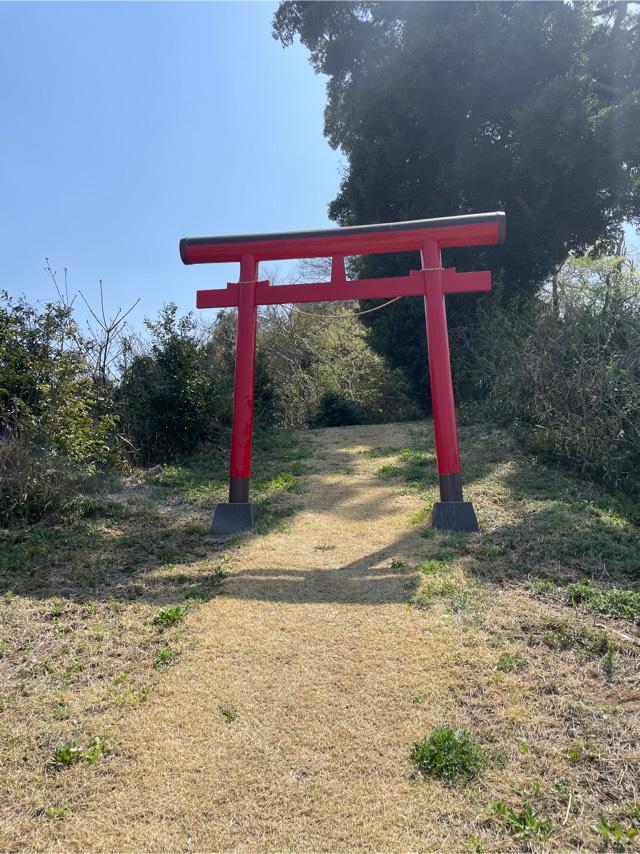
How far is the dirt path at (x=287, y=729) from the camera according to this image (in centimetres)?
209

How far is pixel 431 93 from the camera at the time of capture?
11.7 m

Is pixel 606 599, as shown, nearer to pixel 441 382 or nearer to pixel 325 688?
pixel 325 688

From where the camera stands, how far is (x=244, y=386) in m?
6.05

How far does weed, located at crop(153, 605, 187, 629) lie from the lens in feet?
12.2

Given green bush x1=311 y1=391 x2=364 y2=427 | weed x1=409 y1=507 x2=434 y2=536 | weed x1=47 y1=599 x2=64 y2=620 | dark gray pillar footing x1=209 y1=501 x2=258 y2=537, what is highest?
green bush x1=311 y1=391 x2=364 y2=427

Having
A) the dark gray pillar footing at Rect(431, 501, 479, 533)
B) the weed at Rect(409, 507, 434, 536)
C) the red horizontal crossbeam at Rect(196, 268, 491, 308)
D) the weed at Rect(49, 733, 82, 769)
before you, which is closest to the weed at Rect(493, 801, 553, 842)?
the weed at Rect(49, 733, 82, 769)

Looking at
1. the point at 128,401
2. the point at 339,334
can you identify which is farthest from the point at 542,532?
the point at 339,334

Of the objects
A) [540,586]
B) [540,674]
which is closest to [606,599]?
[540,586]

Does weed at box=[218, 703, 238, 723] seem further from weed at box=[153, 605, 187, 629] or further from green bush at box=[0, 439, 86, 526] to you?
green bush at box=[0, 439, 86, 526]

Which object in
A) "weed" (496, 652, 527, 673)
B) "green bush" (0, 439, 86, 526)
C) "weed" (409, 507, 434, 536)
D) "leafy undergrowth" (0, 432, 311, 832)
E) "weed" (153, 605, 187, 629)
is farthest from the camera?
"weed" (409, 507, 434, 536)

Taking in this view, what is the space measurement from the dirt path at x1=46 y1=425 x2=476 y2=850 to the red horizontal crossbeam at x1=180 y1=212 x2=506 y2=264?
3.39m

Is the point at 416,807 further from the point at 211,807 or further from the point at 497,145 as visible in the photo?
the point at 497,145

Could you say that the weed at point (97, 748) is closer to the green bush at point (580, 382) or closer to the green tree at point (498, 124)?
the green bush at point (580, 382)

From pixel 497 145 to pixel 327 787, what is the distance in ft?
41.5
